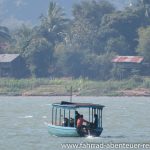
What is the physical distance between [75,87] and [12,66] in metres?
14.3

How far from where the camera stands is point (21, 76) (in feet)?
528

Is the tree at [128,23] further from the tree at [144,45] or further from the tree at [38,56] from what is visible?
the tree at [38,56]

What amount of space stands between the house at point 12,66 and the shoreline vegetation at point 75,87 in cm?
334

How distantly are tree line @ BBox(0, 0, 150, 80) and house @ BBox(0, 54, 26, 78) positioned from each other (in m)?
1.00

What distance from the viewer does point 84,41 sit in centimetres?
16962

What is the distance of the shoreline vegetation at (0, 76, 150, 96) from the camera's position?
147750 millimetres

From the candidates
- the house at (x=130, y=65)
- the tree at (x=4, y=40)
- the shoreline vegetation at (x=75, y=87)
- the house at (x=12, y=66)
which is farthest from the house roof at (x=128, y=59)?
the tree at (x=4, y=40)

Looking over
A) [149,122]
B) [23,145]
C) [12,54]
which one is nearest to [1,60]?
[12,54]

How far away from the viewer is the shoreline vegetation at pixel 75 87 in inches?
5817

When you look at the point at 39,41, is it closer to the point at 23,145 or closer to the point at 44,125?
the point at 44,125

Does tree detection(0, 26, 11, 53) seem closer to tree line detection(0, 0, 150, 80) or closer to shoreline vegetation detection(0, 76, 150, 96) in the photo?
tree line detection(0, 0, 150, 80)

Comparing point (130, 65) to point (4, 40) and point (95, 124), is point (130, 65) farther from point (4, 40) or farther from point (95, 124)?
point (95, 124)

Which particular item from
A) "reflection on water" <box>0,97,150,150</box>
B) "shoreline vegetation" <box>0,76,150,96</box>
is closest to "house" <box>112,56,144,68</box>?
"shoreline vegetation" <box>0,76,150,96</box>

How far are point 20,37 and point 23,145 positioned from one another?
356 ft
